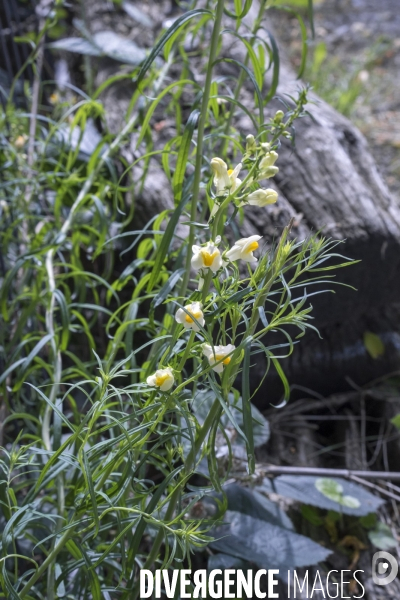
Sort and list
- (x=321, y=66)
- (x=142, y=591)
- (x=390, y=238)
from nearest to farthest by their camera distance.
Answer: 1. (x=142, y=591)
2. (x=390, y=238)
3. (x=321, y=66)

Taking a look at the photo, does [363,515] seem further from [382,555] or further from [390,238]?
[390,238]

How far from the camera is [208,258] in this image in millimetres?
574

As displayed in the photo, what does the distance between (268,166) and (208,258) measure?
0.42ft

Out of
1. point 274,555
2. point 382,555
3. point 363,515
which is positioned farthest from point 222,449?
point 382,555

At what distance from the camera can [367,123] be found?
2584 mm

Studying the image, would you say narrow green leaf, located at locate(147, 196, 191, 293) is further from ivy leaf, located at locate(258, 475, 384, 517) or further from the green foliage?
ivy leaf, located at locate(258, 475, 384, 517)

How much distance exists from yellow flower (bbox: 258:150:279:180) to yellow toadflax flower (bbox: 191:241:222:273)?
0.10 metres

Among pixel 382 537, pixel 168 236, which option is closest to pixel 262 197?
pixel 168 236

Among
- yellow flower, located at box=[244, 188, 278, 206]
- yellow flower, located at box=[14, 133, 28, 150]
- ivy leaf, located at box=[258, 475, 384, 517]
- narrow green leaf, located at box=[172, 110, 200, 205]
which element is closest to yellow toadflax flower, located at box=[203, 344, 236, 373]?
yellow flower, located at box=[244, 188, 278, 206]

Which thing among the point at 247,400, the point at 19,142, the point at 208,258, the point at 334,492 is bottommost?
the point at 334,492

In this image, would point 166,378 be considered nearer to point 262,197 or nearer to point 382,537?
point 262,197

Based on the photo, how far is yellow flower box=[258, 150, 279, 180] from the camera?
23.3 inches

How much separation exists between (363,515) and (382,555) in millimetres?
148

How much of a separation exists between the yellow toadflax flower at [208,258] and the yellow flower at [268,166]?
4.0 inches
